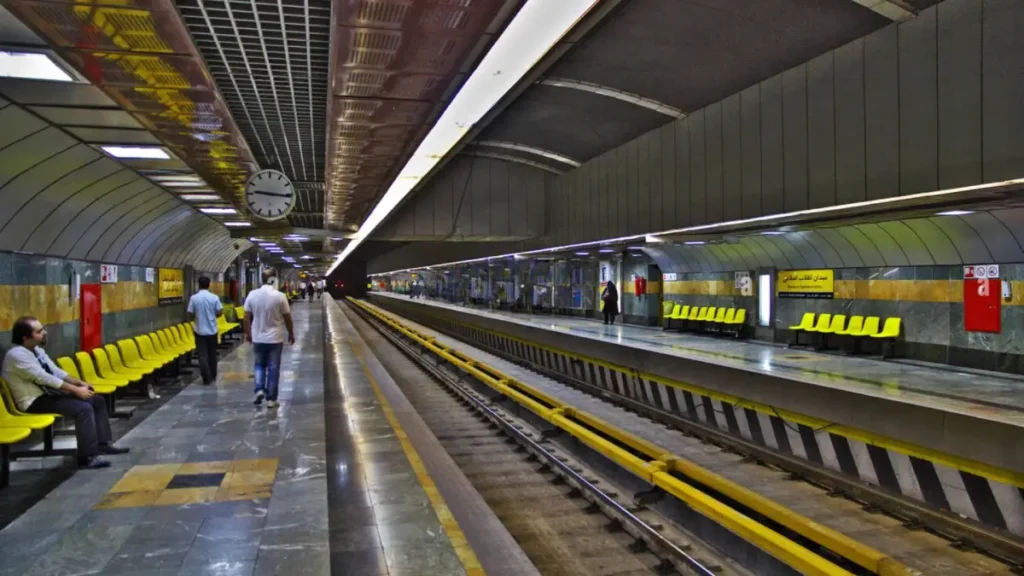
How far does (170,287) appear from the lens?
45.4ft

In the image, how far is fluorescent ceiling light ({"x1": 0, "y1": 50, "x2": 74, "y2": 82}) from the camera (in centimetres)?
430

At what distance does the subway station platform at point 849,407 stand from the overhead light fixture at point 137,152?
7.34 metres

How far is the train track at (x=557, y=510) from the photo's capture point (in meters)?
5.29

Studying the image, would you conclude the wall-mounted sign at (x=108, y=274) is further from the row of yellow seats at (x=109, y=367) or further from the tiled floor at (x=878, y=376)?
the tiled floor at (x=878, y=376)

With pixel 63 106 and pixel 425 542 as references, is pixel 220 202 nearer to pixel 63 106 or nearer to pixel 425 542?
pixel 63 106

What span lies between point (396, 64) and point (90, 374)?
547cm

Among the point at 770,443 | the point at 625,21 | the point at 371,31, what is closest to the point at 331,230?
the point at 625,21

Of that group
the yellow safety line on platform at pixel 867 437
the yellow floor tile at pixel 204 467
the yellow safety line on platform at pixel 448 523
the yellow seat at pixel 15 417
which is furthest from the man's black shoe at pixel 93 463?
the yellow safety line on platform at pixel 867 437

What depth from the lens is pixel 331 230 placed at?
17.4 m

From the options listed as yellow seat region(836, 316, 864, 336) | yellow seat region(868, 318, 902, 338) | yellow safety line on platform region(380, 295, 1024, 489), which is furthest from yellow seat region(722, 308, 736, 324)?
yellow safety line on platform region(380, 295, 1024, 489)

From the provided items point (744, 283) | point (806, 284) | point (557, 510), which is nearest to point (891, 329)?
point (806, 284)

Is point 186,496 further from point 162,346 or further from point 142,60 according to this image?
point 162,346

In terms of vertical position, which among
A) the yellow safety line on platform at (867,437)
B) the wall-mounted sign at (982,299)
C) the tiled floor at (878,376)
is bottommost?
the yellow safety line on platform at (867,437)

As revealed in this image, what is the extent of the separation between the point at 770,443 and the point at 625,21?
6.33 m
